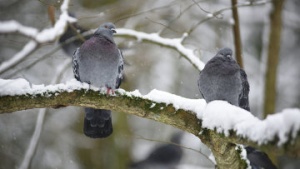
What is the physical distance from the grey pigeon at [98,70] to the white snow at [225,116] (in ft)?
1.47

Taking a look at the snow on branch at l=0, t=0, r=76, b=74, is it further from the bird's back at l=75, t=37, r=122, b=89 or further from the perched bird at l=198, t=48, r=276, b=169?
the perched bird at l=198, t=48, r=276, b=169

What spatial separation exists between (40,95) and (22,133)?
569cm

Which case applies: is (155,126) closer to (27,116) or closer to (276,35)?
(27,116)

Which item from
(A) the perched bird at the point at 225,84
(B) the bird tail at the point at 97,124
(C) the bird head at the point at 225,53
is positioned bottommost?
(B) the bird tail at the point at 97,124

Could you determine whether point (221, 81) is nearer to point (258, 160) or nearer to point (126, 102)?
point (258, 160)

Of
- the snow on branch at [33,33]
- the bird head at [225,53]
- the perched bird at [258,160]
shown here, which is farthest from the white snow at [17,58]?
the perched bird at [258,160]

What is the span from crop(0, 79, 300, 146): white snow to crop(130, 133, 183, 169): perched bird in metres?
4.38

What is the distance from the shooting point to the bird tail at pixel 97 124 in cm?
422

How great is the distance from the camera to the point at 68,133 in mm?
9203

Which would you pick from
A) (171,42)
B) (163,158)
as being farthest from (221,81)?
(163,158)

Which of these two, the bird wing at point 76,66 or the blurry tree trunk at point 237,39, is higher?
the blurry tree trunk at point 237,39

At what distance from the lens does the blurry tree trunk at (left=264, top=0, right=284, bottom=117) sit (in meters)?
6.84

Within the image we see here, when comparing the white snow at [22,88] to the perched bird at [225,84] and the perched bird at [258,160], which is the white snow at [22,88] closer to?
the perched bird at [225,84]

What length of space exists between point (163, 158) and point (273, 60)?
9.46ft
